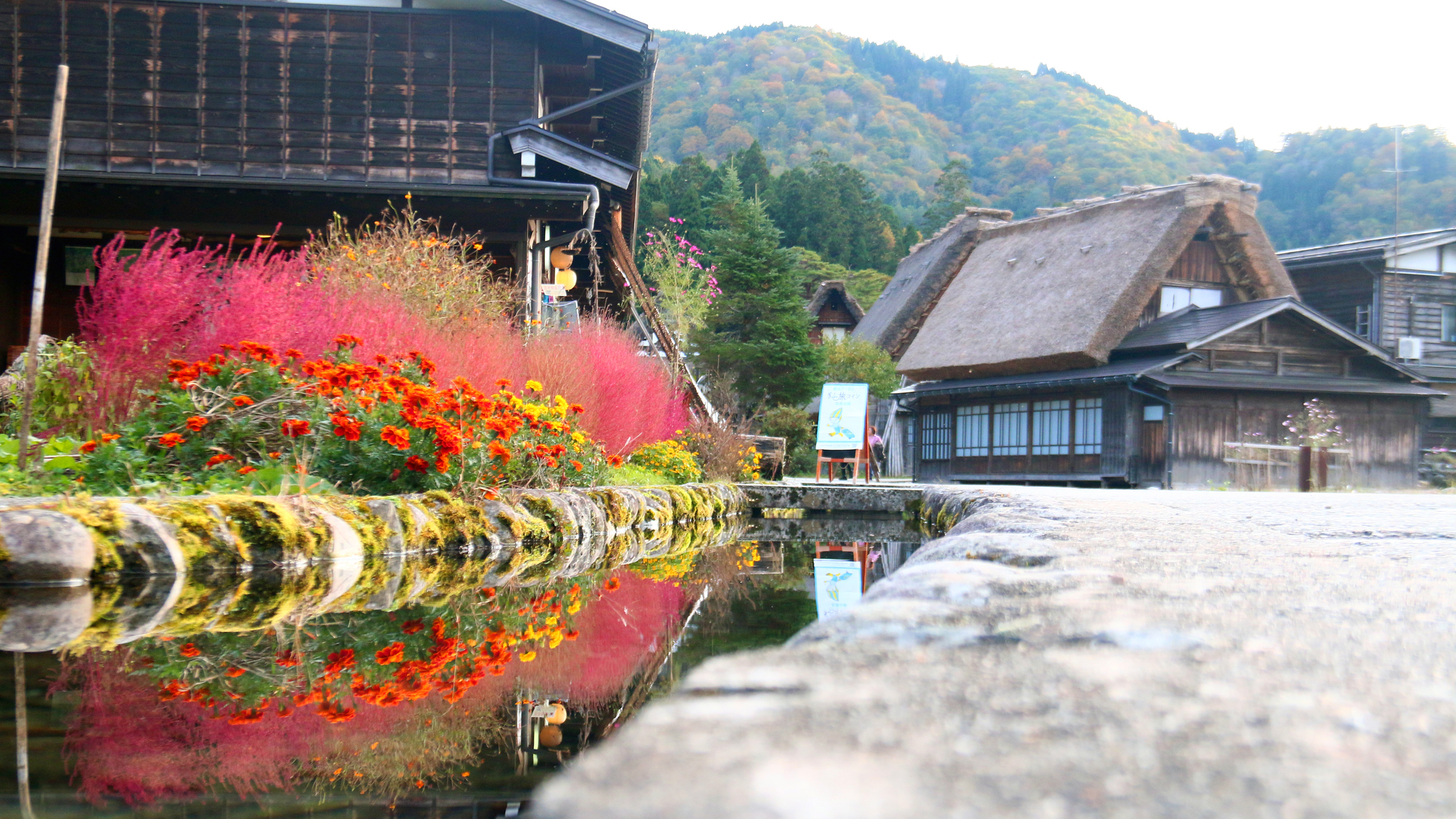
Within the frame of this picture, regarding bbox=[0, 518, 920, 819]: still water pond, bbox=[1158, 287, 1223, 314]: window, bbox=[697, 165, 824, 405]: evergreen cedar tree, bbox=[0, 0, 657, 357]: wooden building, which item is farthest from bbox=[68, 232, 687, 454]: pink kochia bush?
bbox=[1158, 287, 1223, 314]: window

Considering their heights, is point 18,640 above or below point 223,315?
below

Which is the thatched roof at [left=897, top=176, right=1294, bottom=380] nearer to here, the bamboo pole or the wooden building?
the wooden building

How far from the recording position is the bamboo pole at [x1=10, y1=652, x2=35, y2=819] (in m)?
1.37

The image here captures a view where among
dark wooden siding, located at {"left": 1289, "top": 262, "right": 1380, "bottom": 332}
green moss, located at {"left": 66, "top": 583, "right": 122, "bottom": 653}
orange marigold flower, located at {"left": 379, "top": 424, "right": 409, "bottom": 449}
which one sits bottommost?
green moss, located at {"left": 66, "top": 583, "right": 122, "bottom": 653}

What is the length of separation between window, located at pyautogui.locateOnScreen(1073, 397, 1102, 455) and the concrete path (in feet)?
57.0

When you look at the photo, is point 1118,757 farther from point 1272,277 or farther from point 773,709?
point 1272,277

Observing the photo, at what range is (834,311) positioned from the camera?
33.4 metres

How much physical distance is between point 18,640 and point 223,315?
2.67 m

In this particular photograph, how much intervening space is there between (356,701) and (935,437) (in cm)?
2195

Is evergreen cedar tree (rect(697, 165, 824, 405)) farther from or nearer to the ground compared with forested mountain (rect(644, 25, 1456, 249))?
nearer to the ground

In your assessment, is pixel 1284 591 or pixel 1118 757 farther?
pixel 1284 591

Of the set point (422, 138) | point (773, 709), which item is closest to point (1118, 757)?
point (773, 709)

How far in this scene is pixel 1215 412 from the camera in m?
17.5

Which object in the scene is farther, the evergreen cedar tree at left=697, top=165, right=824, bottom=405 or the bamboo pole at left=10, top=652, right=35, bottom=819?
the evergreen cedar tree at left=697, top=165, right=824, bottom=405
